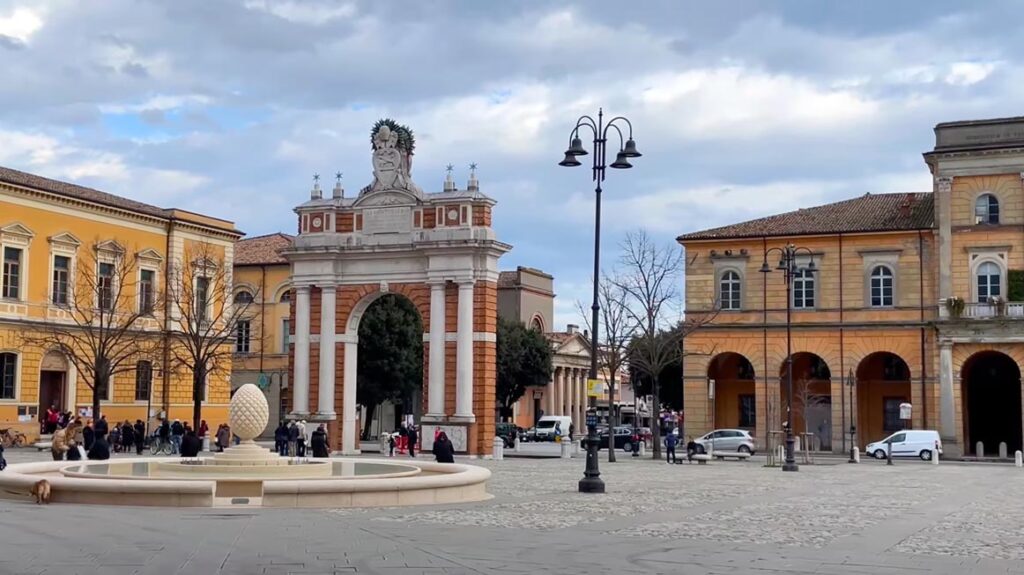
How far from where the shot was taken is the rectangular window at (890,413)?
56.6 meters

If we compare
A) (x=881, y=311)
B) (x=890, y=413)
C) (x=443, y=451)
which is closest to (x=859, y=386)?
→ (x=890, y=413)

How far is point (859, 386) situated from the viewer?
57.0 m

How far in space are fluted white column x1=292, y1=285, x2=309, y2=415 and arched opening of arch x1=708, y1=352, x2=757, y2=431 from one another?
21.8m

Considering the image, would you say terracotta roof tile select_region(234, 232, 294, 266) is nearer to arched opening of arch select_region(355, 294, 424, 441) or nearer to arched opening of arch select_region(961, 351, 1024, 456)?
arched opening of arch select_region(355, 294, 424, 441)

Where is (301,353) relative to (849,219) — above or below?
below

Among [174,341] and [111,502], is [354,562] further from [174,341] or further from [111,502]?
[174,341]

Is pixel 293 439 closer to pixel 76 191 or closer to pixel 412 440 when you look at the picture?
pixel 412 440

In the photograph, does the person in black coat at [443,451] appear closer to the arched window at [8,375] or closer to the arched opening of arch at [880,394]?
the arched window at [8,375]

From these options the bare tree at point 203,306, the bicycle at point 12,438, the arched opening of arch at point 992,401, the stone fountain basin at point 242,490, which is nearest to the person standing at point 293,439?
the bare tree at point 203,306

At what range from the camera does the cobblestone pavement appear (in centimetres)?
1311

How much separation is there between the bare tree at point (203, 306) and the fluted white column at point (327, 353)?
738 cm

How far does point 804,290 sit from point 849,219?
413 centimetres

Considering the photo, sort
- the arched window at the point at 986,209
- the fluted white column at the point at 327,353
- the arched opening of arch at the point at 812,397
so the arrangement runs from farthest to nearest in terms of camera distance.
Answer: the arched opening of arch at the point at 812,397, the arched window at the point at 986,209, the fluted white column at the point at 327,353

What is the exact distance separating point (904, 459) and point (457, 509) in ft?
114
